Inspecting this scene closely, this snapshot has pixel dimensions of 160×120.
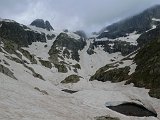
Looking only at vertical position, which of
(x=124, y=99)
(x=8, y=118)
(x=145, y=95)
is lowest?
(x=8, y=118)

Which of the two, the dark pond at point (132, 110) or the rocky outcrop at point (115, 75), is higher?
the rocky outcrop at point (115, 75)

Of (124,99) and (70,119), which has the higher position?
(124,99)

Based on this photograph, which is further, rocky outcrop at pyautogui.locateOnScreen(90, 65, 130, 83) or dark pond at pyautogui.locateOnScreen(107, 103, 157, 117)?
rocky outcrop at pyautogui.locateOnScreen(90, 65, 130, 83)

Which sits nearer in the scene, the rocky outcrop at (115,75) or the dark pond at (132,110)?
the dark pond at (132,110)

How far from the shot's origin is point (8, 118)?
80.8 feet

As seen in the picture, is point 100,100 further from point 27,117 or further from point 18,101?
point 27,117

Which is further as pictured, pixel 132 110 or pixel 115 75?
pixel 115 75

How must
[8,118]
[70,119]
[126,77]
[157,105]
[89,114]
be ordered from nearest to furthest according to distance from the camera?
[8,118] → [70,119] → [89,114] → [157,105] → [126,77]

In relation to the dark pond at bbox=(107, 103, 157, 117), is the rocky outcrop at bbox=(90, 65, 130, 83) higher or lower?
higher

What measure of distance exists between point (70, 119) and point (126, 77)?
79.5 meters

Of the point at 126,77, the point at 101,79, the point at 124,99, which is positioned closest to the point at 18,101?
the point at 124,99

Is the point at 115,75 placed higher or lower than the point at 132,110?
higher

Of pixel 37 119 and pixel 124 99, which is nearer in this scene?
pixel 37 119

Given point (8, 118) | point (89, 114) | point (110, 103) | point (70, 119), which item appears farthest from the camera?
point (110, 103)
